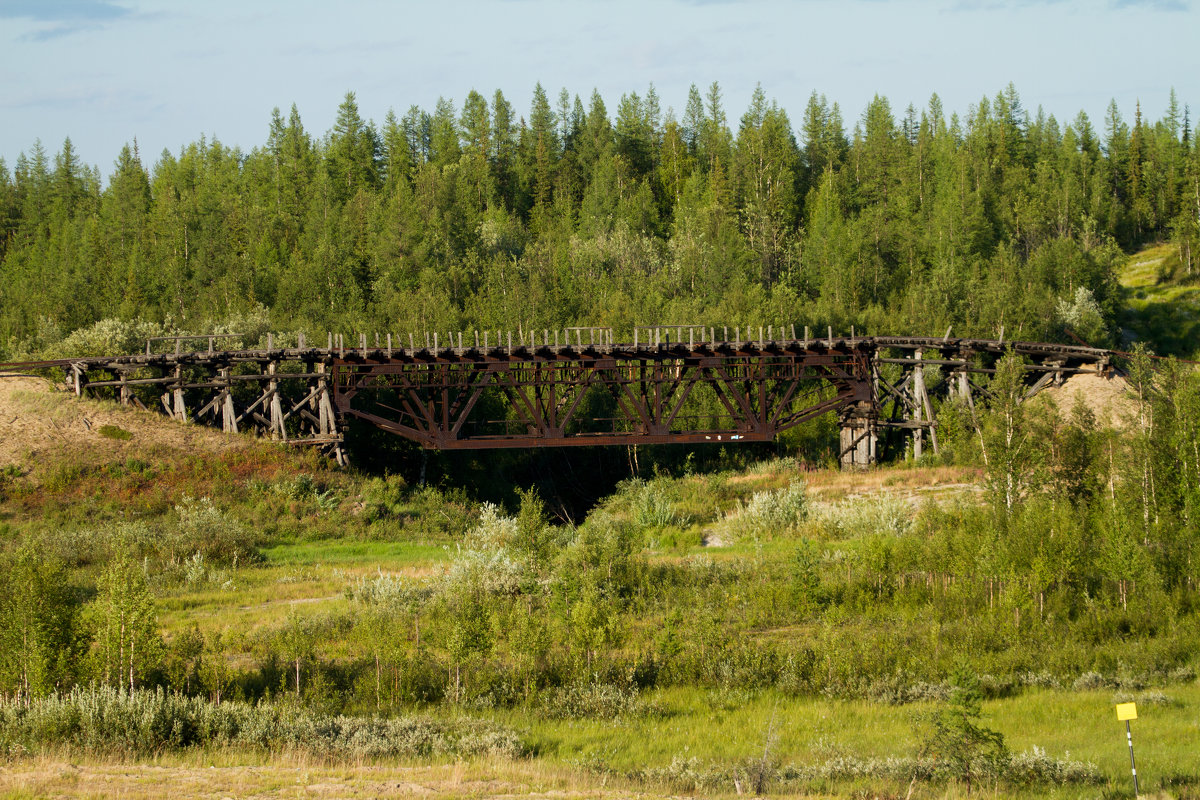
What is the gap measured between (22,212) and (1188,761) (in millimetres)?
106719

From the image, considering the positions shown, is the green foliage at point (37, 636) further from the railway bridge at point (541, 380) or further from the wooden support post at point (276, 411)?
the wooden support post at point (276, 411)

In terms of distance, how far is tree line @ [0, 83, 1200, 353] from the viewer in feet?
192

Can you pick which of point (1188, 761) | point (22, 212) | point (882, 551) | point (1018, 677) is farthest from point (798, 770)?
point (22, 212)

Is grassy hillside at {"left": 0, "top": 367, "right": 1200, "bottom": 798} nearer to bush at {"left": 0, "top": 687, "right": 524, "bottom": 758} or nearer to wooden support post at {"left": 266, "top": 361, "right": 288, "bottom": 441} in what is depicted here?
bush at {"left": 0, "top": 687, "right": 524, "bottom": 758}

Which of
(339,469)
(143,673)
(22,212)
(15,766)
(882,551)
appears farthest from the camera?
(22,212)

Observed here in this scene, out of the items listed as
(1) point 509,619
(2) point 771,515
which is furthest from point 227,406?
(1) point 509,619

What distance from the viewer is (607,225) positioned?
7306cm

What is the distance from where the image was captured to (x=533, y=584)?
22.4 m

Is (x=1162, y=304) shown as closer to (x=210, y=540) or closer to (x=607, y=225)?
(x=607, y=225)

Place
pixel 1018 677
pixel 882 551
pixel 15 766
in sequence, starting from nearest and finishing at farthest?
pixel 15 766
pixel 1018 677
pixel 882 551

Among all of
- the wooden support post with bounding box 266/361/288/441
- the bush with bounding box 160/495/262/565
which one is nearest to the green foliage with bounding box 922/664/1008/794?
the bush with bounding box 160/495/262/565

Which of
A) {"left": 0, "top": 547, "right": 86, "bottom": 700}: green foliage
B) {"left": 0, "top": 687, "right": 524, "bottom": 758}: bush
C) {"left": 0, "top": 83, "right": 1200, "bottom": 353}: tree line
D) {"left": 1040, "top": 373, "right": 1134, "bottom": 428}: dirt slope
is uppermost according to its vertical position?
{"left": 0, "top": 83, "right": 1200, "bottom": 353}: tree line

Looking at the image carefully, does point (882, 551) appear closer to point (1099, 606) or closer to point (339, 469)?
point (1099, 606)

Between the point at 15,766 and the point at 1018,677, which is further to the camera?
the point at 1018,677
